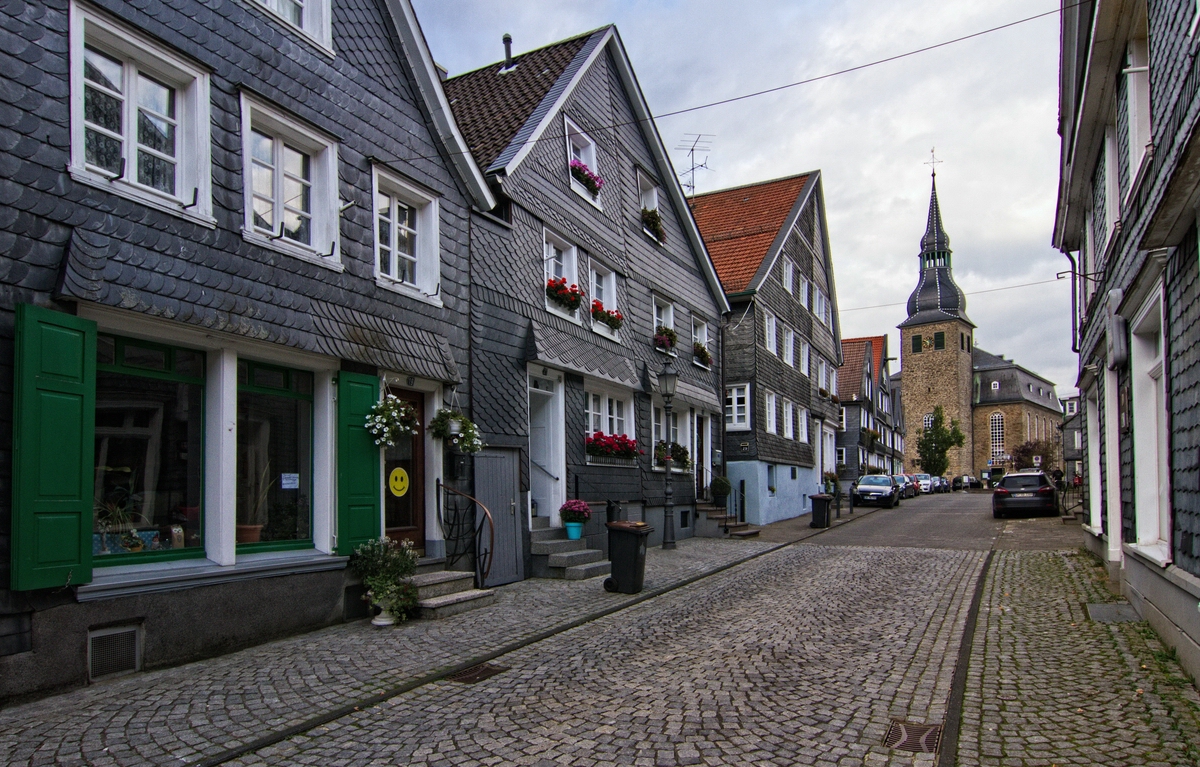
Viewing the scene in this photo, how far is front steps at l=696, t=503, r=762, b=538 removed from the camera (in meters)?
19.1

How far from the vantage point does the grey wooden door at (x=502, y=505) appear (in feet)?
37.8

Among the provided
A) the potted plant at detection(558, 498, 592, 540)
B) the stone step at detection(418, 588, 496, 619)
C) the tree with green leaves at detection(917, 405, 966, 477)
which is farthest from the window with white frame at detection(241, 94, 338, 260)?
the tree with green leaves at detection(917, 405, 966, 477)

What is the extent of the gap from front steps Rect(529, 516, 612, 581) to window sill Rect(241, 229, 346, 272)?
5.10m

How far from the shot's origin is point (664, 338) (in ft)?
60.5

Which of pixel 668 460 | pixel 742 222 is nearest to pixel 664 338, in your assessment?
pixel 668 460

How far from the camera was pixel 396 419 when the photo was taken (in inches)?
388

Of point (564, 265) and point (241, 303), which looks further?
point (564, 265)

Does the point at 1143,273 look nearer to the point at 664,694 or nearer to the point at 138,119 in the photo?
the point at 664,694

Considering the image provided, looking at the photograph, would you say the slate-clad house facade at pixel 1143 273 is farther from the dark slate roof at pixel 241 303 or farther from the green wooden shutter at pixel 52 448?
the green wooden shutter at pixel 52 448

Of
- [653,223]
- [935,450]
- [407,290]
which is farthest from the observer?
[935,450]

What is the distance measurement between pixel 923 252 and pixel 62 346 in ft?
313

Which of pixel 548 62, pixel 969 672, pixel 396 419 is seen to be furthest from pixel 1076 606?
pixel 548 62

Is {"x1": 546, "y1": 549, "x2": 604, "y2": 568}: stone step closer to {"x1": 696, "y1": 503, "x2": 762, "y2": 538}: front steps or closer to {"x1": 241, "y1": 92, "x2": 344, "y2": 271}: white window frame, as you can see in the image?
{"x1": 241, "y1": 92, "x2": 344, "y2": 271}: white window frame

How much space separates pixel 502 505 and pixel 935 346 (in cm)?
8569
